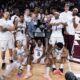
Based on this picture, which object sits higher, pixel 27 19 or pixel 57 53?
pixel 27 19

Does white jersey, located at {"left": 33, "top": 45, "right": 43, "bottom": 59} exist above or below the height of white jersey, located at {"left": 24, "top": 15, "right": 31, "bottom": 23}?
below

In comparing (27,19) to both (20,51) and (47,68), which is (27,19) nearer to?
(20,51)

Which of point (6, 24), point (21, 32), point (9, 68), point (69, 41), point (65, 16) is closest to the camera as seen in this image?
point (9, 68)

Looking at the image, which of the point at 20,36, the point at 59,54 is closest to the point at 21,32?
the point at 20,36

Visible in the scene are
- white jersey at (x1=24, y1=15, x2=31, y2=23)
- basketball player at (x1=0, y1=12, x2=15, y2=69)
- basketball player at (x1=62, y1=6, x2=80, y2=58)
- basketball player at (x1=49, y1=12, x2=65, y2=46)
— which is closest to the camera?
basketball player at (x1=0, y1=12, x2=15, y2=69)

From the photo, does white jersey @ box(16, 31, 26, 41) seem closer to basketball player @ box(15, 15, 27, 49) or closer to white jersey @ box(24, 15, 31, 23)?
basketball player @ box(15, 15, 27, 49)

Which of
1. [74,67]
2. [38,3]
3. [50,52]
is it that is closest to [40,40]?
[50,52]

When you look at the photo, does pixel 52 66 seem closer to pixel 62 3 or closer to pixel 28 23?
pixel 28 23

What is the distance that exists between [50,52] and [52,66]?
0.50 m

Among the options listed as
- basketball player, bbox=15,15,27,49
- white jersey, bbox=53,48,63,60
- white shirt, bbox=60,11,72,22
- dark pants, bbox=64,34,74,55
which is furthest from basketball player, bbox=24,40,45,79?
white shirt, bbox=60,11,72,22

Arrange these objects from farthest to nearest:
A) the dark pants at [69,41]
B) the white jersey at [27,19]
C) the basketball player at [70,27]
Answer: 1. the white jersey at [27,19]
2. the dark pants at [69,41]
3. the basketball player at [70,27]

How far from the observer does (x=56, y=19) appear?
10344mm

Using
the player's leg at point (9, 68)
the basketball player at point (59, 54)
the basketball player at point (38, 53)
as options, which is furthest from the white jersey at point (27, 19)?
the player's leg at point (9, 68)

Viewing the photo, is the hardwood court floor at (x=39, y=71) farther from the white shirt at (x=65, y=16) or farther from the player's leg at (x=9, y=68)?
the white shirt at (x=65, y=16)
